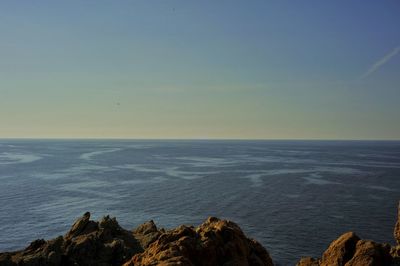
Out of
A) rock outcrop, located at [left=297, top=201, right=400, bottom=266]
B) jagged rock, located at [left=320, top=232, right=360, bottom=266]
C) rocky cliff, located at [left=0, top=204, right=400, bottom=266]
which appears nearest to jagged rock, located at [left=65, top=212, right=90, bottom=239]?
rocky cliff, located at [left=0, top=204, right=400, bottom=266]

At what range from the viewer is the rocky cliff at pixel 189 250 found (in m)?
23.8

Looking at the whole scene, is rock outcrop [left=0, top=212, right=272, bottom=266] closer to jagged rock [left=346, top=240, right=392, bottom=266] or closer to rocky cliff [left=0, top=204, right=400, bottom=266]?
rocky cliff [left=0, top=204, right=400, bottom=266]

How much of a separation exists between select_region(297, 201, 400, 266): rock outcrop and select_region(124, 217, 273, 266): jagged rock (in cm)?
582

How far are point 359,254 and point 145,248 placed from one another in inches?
985

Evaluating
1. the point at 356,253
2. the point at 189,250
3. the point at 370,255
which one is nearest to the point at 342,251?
the point at 356,253

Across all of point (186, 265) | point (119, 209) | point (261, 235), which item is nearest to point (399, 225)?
point (186, 265)

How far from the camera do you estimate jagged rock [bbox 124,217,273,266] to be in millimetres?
21895

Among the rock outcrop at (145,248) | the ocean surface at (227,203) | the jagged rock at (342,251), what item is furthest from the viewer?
the ocean surface at (227,203)

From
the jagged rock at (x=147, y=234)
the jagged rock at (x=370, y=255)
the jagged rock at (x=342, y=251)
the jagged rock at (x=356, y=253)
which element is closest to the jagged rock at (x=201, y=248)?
the jagged rock at (x=342, y=251)

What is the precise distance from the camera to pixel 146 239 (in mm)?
49688

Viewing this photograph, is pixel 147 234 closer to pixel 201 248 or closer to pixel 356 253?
pixel 201 248

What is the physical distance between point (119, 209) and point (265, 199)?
3954 centimetres

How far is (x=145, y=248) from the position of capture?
150 feet

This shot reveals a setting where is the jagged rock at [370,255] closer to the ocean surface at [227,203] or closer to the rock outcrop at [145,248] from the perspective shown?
the rock outcrop at [145,248]
